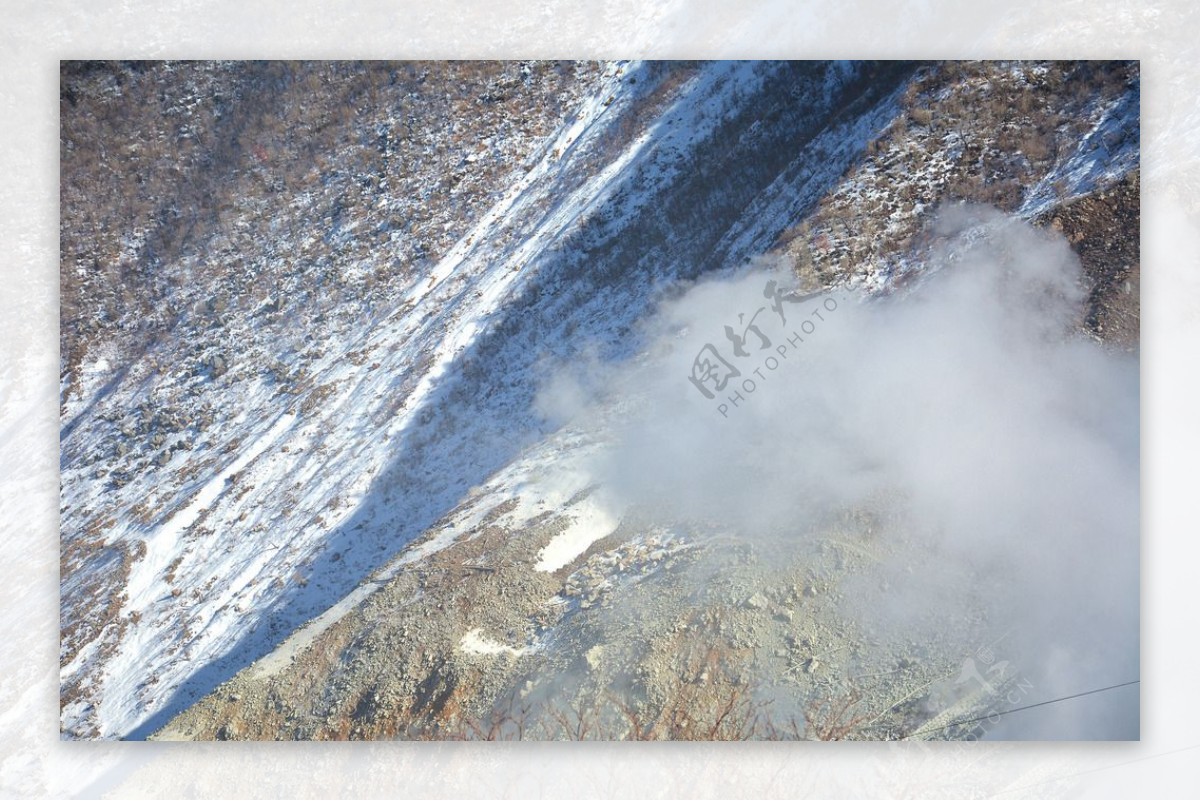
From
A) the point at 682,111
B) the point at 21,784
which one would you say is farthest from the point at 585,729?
the point at 682,111

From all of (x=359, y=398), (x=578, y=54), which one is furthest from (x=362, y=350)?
(x=578, y=54)

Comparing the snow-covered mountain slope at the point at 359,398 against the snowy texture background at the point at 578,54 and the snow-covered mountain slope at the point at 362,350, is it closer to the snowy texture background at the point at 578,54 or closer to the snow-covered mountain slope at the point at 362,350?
the snow-covered mountain slope at the point at 362,350

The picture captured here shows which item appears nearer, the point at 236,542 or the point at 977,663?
the point at 977,663

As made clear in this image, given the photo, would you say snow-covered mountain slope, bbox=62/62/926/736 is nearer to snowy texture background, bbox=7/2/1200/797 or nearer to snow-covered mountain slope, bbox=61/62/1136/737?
snow-covered mountain slope, bbox=61/62/1136/737

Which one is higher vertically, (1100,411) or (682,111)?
(682,111)

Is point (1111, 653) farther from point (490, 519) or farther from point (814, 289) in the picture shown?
point (490, 519)

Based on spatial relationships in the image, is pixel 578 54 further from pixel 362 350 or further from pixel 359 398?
pixel 359 398

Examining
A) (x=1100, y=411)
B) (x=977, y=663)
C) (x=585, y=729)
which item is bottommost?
(x=977, y=663)

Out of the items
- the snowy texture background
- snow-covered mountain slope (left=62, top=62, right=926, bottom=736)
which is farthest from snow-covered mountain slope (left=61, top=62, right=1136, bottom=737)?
the snowy texture background

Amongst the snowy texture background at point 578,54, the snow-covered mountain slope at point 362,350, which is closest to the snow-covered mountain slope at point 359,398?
the snow-covered mountain slope at point 362,350
